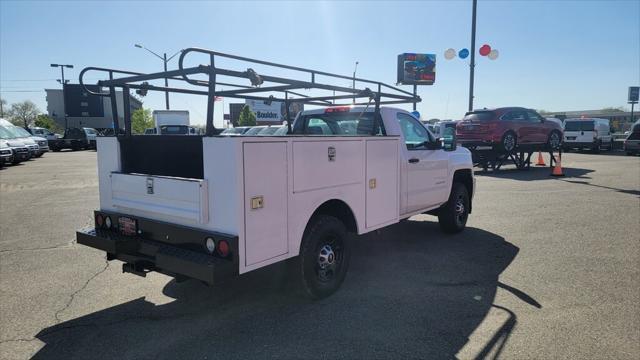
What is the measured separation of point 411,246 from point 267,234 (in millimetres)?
3332

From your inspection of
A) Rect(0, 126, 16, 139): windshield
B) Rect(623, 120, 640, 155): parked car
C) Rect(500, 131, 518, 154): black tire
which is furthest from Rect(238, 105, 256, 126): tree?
Rect(500, 131, 518, 154): black tire

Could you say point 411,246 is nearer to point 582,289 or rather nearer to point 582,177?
point 582,289

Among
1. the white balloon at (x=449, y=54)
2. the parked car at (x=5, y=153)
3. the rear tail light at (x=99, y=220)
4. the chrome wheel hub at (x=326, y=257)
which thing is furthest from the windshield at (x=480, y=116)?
the parked car at (x=5, y=153)

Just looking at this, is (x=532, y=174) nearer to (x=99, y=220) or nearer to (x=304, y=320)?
(x=304, y=320)

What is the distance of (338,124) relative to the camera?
5.75 metres

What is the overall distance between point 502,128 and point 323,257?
1323cm

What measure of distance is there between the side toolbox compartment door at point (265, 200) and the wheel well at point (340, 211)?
66cm

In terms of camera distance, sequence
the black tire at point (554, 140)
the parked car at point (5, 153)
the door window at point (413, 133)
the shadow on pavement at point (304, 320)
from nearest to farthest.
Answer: the shadow on pavement at point (304, 320) < the door window at point (413, 133) < the black tire at point (554, 140) < the parked car at point (5, 153)

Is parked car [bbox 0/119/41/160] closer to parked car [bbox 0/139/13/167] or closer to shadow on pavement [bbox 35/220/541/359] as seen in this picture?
parked car [bbox 0/139/13/167]

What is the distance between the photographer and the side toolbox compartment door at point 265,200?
10.7 ft

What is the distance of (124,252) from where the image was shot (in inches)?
153

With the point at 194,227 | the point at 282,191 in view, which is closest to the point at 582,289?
the point at 282,191

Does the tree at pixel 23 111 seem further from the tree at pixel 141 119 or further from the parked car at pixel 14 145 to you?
the parked car at pixel 14 145

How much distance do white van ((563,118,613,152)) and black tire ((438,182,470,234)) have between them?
24.6 metres
